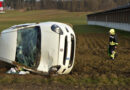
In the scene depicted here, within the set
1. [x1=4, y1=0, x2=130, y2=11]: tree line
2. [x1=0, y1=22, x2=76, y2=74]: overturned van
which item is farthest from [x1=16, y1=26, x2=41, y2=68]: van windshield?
[x1=4, y1=0, x2=130, y2=11]: tree line

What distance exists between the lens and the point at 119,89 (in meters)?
6.75

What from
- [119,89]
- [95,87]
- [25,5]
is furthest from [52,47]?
[25,5]

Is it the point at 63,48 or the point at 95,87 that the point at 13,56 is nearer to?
the point at 63,48

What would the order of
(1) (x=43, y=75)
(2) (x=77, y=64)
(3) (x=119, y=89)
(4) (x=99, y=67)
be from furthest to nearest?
(2) (x=77, y=64) < (4) (x=99, y=67) < (1) (x=43, y=75) < (3) (x=119, y=89)

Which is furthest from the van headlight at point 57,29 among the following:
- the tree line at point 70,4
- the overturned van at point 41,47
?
the tree line at point 70,4

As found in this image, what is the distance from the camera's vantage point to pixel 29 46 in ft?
27.6

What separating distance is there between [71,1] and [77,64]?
141 m

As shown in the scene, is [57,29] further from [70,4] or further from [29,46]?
[70,4]

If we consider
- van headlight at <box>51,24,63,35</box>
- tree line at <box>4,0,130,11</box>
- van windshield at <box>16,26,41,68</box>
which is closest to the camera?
van headlight at <box>51,24,63,35</box>

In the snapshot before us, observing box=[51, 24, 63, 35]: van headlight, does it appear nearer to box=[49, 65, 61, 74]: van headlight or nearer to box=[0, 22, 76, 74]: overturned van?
box=[0, 22, 76, 74]: overturned van

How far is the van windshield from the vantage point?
8.25m

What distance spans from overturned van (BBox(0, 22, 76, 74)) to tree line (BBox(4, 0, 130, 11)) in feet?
433

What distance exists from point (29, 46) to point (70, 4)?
5509 inches

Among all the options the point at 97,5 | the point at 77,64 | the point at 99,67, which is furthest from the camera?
the point at 97,5
